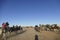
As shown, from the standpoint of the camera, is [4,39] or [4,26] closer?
[4,26]

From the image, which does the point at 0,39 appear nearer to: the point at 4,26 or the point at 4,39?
the point at 4,39

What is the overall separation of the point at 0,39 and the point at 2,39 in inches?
9.9

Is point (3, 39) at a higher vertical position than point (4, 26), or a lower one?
lower

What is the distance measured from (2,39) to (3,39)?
0.12 meters

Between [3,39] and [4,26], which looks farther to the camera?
[3,39]

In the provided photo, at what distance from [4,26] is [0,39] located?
5.35ft

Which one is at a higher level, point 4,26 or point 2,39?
point 4,26

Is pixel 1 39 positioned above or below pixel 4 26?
below

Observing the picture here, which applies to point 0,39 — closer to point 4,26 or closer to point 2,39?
point 2,39

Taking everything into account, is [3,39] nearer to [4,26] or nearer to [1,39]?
[1,39]

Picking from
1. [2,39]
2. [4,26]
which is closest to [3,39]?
[2,39]

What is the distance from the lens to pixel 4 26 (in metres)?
12.1

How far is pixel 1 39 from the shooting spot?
13.1 metres

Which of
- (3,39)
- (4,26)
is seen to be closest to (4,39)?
(3,39)
